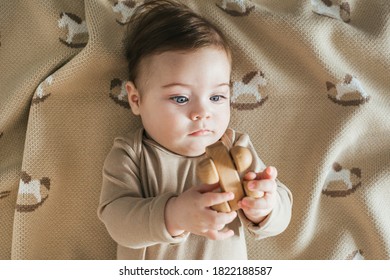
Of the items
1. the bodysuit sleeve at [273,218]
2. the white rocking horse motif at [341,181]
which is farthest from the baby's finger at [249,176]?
the white rocking horse motif at [341,181]

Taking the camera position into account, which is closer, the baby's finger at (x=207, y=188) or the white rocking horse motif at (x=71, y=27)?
the baby's finger at (x=207, y=188)

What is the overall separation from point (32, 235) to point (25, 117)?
11.0 inches

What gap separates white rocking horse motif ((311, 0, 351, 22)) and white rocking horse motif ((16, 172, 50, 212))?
2.53 ft

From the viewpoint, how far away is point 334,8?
4.53 feet

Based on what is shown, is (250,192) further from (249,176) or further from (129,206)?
(129,206)

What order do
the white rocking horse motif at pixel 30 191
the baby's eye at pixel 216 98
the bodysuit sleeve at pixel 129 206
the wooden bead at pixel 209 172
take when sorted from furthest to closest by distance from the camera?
1. the white rocking horse motif at pixel 30 191
2. the baby's eye at pixel 216 98
3. the bodysuit sleeve at pixel 129 206
4. the wooden bead at pixel 209 172

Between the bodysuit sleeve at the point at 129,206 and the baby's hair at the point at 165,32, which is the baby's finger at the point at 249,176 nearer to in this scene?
the bodysuit sleeve at the point at 129,206

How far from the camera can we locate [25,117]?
133 centimetres

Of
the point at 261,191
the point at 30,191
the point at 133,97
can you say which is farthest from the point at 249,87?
the point at 30,191

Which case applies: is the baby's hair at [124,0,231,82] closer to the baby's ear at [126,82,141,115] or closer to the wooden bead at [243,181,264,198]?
the baby's ear at [126,82,141,115]

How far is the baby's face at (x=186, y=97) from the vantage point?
1121 millimetres

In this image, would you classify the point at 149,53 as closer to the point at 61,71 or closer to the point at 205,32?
the point at 205,32

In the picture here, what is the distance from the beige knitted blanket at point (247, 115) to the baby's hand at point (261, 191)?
294 mm
